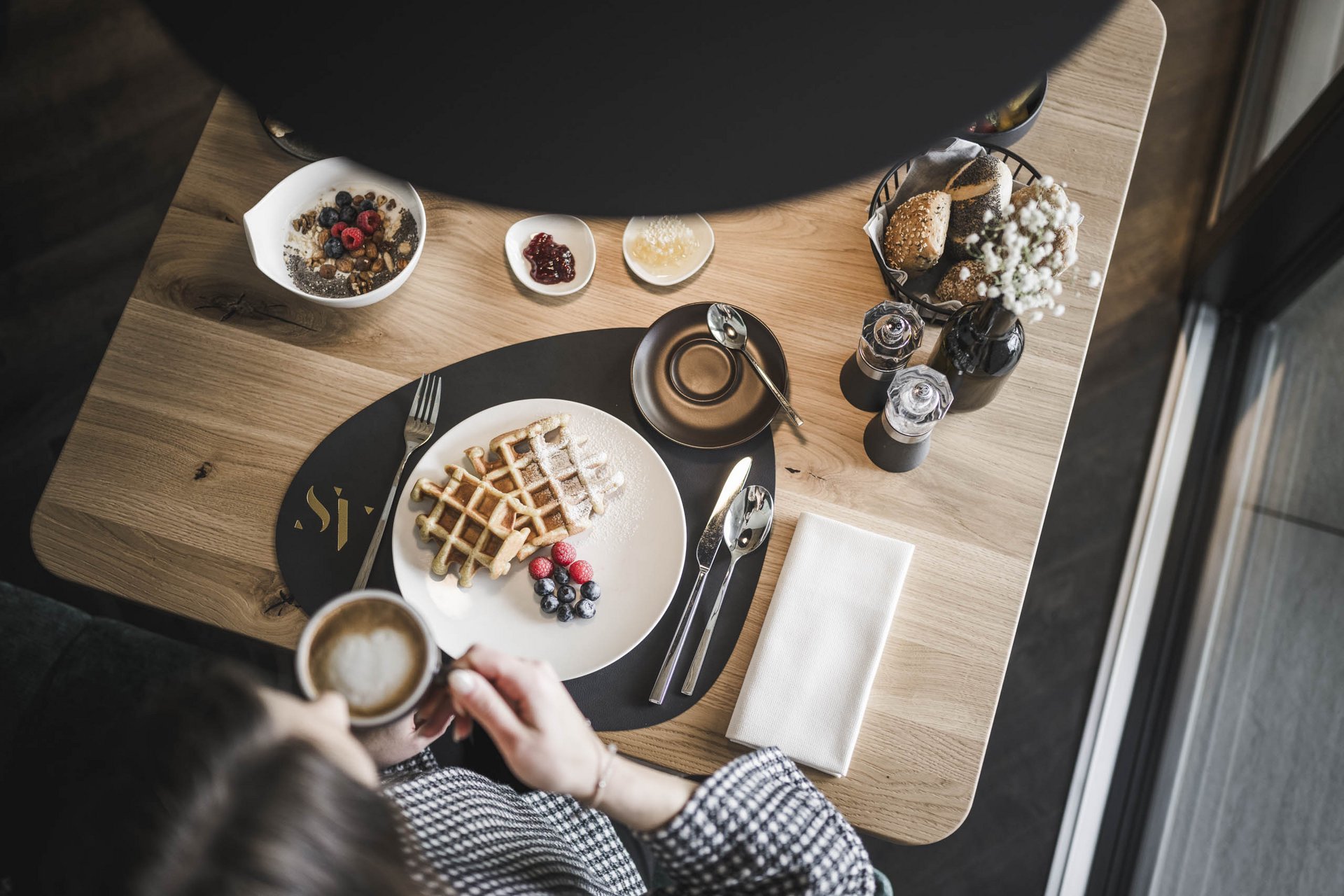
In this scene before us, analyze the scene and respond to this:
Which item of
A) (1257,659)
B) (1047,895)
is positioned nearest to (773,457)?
(1257,659)

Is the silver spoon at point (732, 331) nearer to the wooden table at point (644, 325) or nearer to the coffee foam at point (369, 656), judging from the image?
the wooden table at point (644, 325)

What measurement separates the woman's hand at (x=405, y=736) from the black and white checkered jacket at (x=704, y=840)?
0.03m

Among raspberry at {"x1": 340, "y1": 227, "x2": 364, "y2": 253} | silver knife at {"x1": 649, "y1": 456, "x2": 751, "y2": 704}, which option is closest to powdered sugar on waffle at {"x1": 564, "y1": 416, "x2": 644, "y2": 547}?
silver knife at {"x1": 649, "y1": 456, "x2": 751, "y2": 704}

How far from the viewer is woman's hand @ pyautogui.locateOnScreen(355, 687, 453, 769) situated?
1.15 metres

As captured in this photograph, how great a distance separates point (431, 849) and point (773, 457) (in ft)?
2.23

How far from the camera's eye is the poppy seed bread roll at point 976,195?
119cm

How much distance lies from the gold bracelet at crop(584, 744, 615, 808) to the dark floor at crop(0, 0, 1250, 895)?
48.1 inches

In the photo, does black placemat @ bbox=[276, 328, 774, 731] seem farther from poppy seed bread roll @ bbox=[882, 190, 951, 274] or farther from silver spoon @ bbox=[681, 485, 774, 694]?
poppy seed bread roll @ bbox=[882, 190, 951, 274]

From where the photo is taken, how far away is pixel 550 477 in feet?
4.02

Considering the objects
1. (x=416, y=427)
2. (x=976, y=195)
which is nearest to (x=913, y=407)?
(x=976, y=195)

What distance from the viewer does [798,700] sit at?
117 cm

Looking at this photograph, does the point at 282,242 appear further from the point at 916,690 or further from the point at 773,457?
the point at 916,690

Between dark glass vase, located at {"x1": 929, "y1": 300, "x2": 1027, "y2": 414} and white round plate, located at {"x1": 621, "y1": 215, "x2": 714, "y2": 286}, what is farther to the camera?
white round plate, located at {"x1": 621, "y1": 215, "x2": 714, "y2": 286}

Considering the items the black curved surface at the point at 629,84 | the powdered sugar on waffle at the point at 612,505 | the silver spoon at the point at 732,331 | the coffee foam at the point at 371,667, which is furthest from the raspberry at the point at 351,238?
the black curved surface at the point at 629,84
